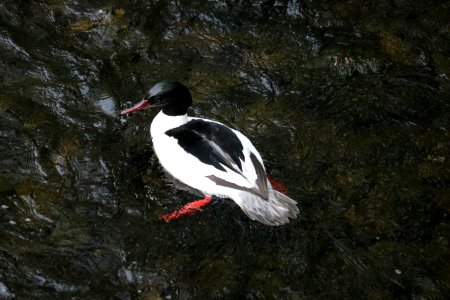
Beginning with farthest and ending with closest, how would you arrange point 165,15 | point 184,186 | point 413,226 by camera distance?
1. point 165,15
2. point 184,186
3. point 413,226

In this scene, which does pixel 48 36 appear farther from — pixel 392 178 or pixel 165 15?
pixel 392 178

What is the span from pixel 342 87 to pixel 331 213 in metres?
1.83

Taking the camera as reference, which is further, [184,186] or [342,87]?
[342,87]

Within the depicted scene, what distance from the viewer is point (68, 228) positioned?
192 inches

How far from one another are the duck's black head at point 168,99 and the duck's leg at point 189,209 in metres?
0.87

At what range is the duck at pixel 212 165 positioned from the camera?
493 cm

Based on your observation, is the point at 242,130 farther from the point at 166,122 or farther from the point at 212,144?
the point at 212,144

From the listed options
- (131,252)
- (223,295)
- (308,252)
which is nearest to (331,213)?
(308,252)

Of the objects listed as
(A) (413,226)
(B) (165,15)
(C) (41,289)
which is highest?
(B) (165,15)

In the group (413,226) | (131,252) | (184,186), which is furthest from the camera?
(184,186)

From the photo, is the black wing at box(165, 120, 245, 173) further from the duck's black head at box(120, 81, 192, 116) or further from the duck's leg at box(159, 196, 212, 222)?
the duck's leg at box(159, 196, 212, 222)

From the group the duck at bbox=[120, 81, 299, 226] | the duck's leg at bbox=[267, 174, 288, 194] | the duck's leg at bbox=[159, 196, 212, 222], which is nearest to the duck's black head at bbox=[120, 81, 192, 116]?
the duck at bbox=[120, 81, 299, 226]

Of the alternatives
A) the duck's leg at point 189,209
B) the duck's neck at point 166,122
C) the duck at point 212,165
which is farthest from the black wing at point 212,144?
the duck's leg at point 189,209

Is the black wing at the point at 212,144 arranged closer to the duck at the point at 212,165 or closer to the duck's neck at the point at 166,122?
the duck at the point at 212,165
